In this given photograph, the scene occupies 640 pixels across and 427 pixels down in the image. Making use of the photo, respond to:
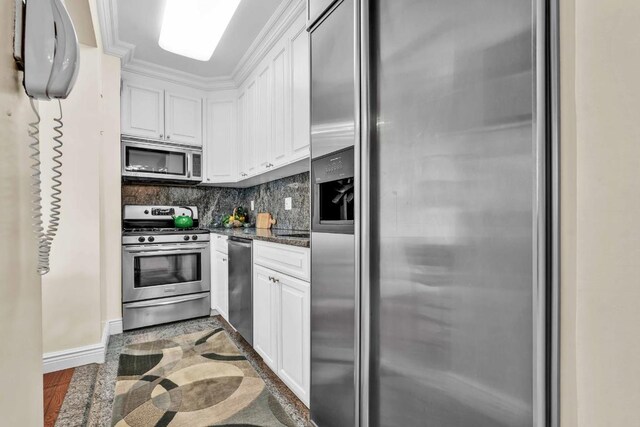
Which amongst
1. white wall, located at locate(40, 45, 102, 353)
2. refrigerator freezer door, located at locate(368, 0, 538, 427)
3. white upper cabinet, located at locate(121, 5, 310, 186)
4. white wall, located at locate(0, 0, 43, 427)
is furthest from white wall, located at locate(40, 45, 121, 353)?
refrigerator freezer door, located at locate(368, 0, 538, 427)

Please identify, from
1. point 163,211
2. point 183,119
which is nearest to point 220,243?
point 163,211

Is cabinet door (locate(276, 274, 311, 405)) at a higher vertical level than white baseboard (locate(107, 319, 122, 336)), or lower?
higher

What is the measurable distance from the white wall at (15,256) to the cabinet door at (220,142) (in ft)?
9.49

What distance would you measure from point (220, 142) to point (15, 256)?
3.19m

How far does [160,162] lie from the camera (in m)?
3.30

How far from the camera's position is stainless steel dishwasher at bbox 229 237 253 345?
2.34 m

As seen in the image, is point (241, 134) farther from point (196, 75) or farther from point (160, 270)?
point (160, 270)

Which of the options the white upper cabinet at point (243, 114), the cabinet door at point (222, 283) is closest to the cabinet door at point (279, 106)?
the white upper cabinet at point (243, 114)

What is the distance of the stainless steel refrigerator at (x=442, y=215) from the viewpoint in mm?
638

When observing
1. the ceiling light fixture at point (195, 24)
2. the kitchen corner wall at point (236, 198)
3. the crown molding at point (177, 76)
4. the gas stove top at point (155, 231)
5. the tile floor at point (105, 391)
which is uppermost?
the crown molding at point (177, 76)

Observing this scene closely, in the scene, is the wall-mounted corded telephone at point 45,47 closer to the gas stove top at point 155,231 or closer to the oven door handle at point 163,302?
the gas stove top at point 155,231

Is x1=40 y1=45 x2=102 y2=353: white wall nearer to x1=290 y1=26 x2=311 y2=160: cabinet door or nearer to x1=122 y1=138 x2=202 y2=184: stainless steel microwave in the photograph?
x1=122 y1=138 x2=202 y2=184: stainless steel microwave

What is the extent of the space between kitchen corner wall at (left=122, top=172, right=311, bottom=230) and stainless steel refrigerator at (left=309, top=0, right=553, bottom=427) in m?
1.62

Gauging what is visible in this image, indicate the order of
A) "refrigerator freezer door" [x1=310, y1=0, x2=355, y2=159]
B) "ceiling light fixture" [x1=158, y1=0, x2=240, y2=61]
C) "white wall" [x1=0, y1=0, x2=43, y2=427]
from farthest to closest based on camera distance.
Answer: "ceiling light fixture" [x1=158, y1=0, x2=240, y2=61], "refrigerator freezer door" [x1=310, y1=0, x2=355, y2=159], "white wall" [x1=0, y1=0, x2=43, y2=427]
